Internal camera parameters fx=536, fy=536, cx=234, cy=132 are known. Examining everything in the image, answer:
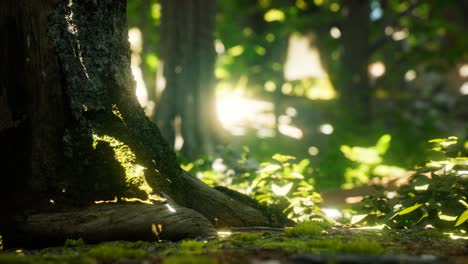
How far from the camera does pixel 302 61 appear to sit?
21984 mm

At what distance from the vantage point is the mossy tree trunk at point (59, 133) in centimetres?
468

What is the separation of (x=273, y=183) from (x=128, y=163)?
2078 mm

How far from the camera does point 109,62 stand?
5.04 meters

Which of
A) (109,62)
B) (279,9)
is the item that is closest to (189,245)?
(109,62)

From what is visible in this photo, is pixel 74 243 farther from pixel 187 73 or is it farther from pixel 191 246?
pixel 187 73

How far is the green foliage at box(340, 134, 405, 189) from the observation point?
9227 millimetres

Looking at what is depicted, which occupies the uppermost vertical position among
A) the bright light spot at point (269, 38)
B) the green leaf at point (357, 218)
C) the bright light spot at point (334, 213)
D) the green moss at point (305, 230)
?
the bright light spot at point (269, 38)

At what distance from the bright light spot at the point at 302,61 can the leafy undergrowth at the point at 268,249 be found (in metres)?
16.5

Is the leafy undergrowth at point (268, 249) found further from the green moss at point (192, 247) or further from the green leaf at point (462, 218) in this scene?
the green leaf at point (462, 218)

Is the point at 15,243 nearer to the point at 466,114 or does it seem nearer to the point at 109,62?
the point at 109,62

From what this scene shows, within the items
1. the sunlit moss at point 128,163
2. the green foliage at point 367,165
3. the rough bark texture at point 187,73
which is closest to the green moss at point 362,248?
the sunlit moss at point 128,163

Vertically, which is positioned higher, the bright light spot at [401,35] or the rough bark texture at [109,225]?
the bright light spot at [401,35]

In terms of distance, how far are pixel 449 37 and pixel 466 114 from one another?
9.99 ft

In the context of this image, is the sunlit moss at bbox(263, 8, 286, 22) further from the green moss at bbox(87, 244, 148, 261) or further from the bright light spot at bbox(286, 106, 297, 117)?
the green moss at bbox(87, 244, 148, 261)
